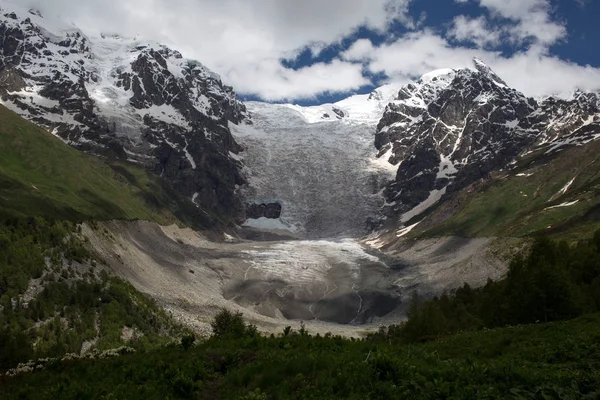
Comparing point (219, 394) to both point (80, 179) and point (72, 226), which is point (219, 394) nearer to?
point (72, 226)

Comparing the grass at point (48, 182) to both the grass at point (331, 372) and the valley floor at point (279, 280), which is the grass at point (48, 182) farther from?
the grass at point (331, 372)

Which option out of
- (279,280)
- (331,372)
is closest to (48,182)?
(279,280)

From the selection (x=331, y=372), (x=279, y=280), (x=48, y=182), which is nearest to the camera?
(x=331, y=372)

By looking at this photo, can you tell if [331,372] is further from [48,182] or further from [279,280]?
[279,280]

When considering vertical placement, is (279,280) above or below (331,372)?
above

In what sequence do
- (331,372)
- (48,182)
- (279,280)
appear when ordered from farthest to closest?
(279,280) < (48,182) < (331,372)

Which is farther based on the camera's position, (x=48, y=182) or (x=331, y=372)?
(x=48, y=182)

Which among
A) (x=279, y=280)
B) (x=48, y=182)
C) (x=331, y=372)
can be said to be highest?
(x=48, y=182)

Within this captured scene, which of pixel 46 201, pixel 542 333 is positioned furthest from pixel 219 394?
pixel 46 201

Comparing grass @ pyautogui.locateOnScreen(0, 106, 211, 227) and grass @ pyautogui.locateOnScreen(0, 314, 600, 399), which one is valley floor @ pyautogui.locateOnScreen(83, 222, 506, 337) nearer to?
grass @ pyautogui.locateOnScreen(0, 106, 211, 227)
